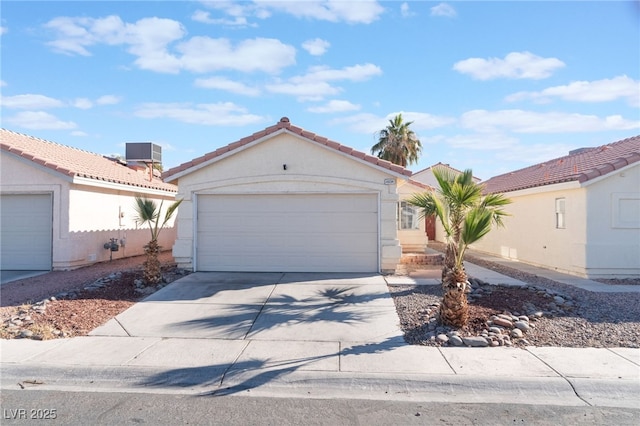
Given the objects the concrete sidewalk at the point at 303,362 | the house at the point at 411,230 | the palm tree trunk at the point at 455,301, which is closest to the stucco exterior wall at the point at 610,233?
the house at the point at 411,230

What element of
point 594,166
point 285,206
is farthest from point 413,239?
point 285,206

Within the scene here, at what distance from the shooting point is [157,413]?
445 cm

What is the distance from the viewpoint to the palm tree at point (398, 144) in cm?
2934

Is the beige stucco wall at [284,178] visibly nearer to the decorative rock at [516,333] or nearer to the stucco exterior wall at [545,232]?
the decorative rock at [516,333]

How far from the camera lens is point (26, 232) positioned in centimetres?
1280

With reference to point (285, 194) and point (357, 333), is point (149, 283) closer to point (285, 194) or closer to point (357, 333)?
point (285, 194)

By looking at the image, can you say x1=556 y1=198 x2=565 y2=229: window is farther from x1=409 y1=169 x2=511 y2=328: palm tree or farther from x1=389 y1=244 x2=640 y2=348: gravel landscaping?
x1=409 y1=169 x2=511 y2=328: palm tree

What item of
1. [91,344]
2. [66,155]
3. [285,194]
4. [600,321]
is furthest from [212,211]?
[600,321]

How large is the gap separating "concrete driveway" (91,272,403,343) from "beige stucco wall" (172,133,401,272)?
59.0 inches

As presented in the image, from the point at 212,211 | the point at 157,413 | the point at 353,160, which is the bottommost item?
the point at 157,413

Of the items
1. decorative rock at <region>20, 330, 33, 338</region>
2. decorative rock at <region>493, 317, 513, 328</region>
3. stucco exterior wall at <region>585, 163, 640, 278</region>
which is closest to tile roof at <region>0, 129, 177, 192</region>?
decorative rock at <region>20, 330, 33, 338</region>

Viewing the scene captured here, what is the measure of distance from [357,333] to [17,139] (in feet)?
45.2

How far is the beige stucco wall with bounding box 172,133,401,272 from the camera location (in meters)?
11.4

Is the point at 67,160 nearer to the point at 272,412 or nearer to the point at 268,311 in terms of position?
the point at 268,311
